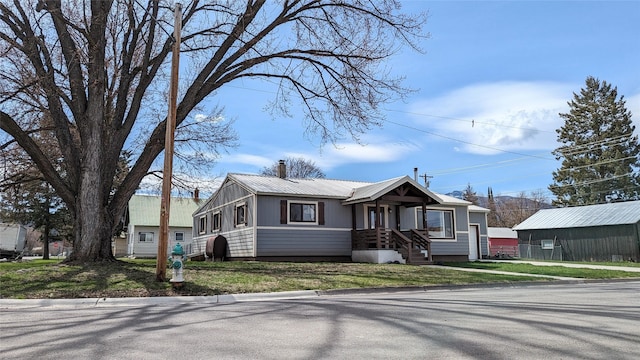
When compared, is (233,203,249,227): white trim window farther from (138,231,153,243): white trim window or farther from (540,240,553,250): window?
(540,240,553,250): window

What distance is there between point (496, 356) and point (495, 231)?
A: 4713 centimetres

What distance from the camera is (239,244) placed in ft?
73.9

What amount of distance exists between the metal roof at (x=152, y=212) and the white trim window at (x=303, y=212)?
807 inches

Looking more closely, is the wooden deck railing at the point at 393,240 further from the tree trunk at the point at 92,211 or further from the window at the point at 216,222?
the tree trunk at the point at 92,211

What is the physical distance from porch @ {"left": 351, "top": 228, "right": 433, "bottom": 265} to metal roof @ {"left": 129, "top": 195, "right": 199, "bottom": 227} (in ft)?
71.8

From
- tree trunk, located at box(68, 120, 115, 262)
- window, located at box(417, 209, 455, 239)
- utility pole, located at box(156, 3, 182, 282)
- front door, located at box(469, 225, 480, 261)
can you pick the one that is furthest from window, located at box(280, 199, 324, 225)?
front door, located at box(469, 225, 480, 261)

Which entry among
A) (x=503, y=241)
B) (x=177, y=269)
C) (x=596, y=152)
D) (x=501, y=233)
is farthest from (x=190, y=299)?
(x=596, y=152)

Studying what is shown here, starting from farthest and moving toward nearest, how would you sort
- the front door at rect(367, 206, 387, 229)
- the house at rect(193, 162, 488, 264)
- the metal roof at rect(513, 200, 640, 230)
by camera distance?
the metal roof at rect(513, 200, 640, 230)
the front door at rect(367, 206, 387, 229)
the house at rect(193, 162, 488, 264)

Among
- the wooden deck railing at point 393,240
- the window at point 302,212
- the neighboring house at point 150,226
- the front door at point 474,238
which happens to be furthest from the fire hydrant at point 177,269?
the neighboring house at point 150,226

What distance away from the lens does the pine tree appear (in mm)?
50969

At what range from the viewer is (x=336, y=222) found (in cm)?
2259

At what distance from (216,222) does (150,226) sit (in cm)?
1547

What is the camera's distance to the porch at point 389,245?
20953 millimetres

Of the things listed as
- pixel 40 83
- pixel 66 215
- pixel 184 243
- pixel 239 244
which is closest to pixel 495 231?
pixel 184 243
